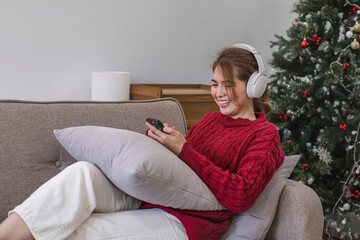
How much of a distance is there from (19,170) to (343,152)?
213cm

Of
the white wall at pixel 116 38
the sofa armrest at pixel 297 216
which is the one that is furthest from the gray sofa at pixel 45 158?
the white wall at pixel 116 38

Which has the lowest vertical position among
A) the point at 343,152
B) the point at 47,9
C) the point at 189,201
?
the point at 343,152

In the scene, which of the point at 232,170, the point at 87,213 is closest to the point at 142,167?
the point at 87,213

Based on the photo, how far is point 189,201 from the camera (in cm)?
144

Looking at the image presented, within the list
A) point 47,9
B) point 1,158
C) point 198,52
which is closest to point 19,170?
point 1,158

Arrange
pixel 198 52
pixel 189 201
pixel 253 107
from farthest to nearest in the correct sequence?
pixel 198 52 < pixel 253 107 < pixel 189 201

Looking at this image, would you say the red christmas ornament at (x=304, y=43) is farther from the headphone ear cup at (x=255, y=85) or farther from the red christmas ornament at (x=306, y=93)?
the headphone ear cup at (x=255, y=85)

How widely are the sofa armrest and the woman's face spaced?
0.34 meters

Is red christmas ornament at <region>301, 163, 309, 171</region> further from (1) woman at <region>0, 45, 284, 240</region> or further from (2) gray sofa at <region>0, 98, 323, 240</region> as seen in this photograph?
(2) gray sofa at <region>0, 98, 323, 240</region>

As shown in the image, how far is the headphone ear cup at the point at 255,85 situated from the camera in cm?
167

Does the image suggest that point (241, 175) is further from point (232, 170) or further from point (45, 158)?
point (45, 158)

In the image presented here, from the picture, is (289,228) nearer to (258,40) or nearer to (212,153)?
(212,153)

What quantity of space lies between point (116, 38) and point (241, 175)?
2336 mm

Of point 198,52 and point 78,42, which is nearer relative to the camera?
point 78,42
